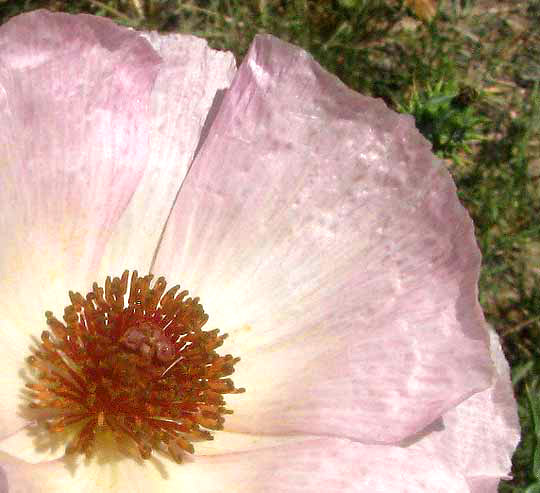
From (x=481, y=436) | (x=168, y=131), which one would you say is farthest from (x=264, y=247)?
(x=481, y=436)

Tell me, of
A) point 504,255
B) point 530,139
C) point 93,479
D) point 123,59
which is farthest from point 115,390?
point 530,139

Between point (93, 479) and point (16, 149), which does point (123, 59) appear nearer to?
point (16, 149)

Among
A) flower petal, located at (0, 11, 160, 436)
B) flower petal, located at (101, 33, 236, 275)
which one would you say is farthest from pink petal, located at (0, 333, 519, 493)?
flower petal, located at (101, 33, 236, 275)

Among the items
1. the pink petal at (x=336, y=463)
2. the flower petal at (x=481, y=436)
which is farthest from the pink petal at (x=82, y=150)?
the flower petal at (x=481, y=436)

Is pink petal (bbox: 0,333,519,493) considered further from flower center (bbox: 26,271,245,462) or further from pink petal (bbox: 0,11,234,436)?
pink petal (bbox: 0,11,234,436)

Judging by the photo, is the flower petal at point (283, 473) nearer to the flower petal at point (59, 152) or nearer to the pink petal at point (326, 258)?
the pink petal at point (326, 258)

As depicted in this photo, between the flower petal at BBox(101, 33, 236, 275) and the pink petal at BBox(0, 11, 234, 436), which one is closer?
the pink petal at BBox(0, 11, 234, 436)
